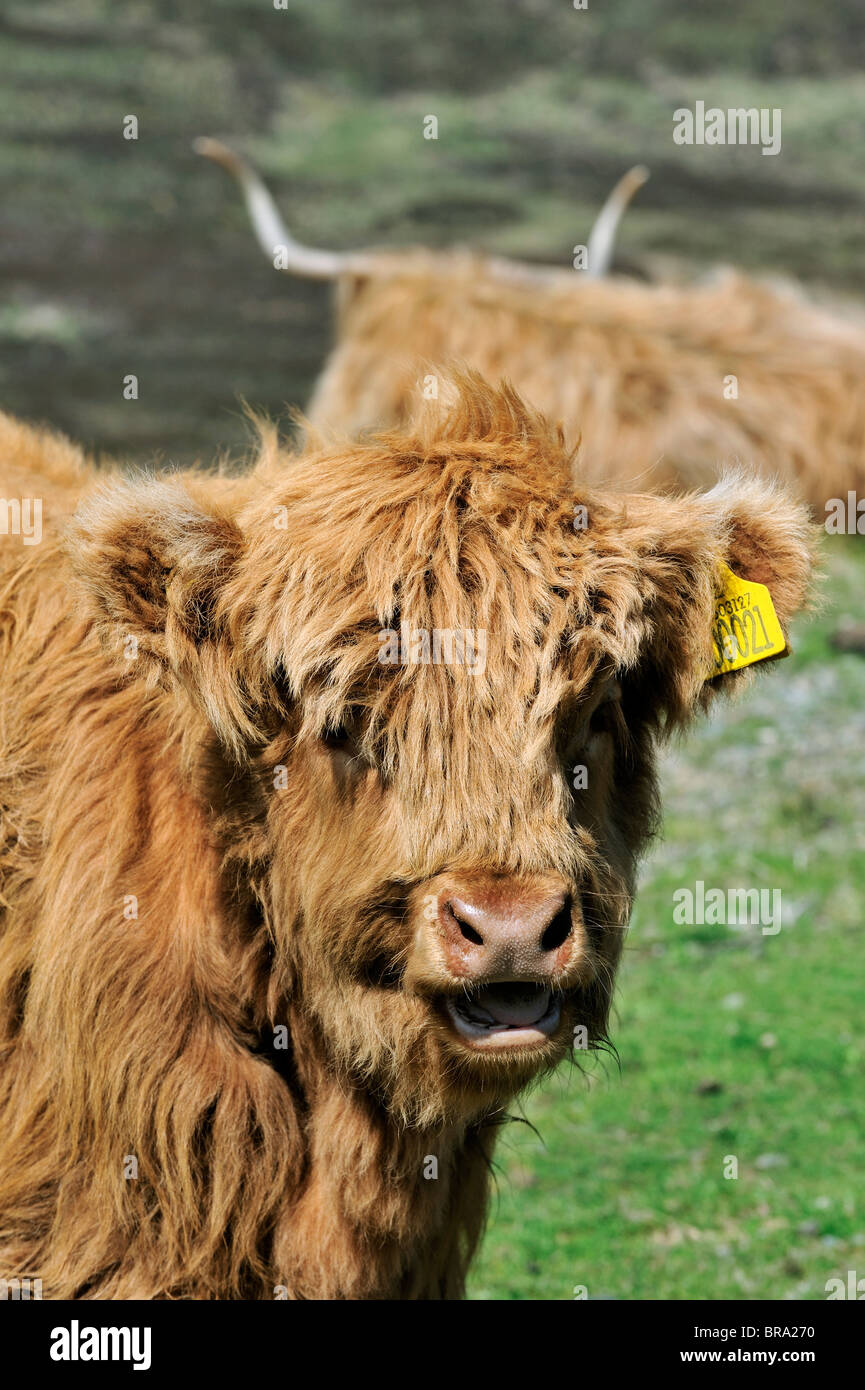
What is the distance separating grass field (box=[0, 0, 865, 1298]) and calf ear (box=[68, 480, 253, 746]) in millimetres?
2952

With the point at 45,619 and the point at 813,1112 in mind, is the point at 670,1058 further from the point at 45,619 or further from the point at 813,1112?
the point at 45,619

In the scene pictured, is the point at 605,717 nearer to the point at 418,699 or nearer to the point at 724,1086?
the point at 418,699

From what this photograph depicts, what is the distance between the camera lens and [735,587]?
3.64 metres

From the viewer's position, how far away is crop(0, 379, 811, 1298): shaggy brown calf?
3154 mm

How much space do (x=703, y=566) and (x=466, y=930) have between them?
3.57ft

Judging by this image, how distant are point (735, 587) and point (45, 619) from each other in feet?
5.24

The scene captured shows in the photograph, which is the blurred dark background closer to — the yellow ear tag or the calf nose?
the yellow ear tag

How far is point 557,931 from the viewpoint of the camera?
2.95m

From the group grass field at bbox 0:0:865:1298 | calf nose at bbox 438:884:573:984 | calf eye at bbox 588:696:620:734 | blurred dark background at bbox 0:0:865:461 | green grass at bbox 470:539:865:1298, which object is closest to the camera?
calf nose at bbox 438:884:573:984

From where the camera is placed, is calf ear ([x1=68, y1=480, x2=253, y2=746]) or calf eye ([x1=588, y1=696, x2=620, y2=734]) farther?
calf eye ([x1=588, y1=696, x2=620, y2=734])

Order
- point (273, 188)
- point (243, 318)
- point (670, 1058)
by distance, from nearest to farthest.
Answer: point (670, 1058)
point (243, 318)
point (273, 188)

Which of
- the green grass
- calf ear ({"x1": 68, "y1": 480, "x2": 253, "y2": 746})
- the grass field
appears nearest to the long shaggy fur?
the grass field

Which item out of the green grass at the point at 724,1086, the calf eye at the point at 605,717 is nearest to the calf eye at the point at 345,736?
the calf eye at the point at 605,717
